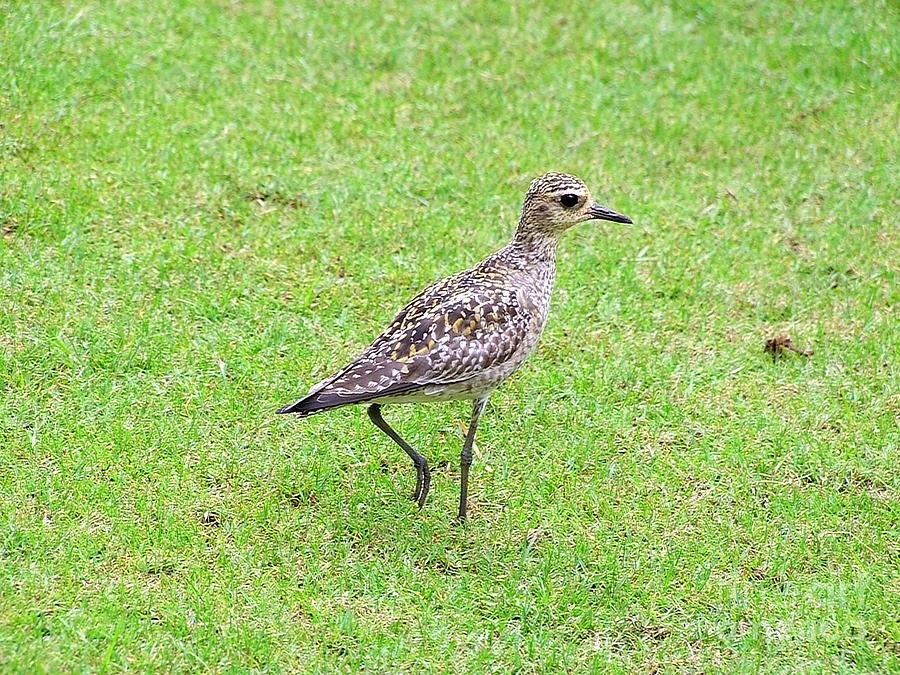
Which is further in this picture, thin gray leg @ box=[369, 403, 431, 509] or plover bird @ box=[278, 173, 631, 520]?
thin gray leg @ box=[369, 403, 431, 509]

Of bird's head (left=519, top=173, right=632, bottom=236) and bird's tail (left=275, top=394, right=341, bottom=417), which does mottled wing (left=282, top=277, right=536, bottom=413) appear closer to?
bird's tail (left=275, top=394, right=341, bottom=417)

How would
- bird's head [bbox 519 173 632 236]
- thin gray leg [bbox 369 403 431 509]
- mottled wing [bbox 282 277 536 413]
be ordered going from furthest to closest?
bird's head [bbox 519 173 632 236] → thin gray leg [bbox 369 403 431 509] → mottled wing [bbox 282 277 536 413]

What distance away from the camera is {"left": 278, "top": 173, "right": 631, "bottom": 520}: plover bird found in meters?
6.71

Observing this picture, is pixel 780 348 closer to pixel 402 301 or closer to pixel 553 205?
pixel 553 205

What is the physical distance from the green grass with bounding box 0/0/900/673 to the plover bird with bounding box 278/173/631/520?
749 mm

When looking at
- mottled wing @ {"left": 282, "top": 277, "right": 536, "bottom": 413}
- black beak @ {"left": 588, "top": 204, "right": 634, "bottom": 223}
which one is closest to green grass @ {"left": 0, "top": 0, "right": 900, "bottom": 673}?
mottled wing @ {"left": 282, "top": 277, "right": 536, "bottom": 413}

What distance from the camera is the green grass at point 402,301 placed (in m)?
6.37

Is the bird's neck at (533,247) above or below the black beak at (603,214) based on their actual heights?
below

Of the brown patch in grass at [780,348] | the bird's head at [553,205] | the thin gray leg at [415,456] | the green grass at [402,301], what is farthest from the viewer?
the brown patch in grass at [780,348]

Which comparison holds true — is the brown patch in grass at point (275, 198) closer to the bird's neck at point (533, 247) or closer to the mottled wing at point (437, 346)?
the bird's neck at point (533, 247)

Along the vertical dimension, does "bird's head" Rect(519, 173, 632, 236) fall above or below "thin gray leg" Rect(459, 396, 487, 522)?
above

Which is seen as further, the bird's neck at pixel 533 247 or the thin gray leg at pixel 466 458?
the bird's neck at pixel 533 247

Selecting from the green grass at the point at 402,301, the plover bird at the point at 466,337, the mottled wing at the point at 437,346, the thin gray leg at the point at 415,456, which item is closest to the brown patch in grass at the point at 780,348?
the green grass at the point at 402,301

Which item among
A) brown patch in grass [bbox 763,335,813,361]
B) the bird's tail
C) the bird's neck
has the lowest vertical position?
brown patch in grass [bbox 763,335,813,361]
